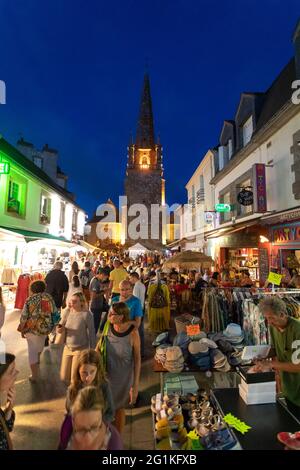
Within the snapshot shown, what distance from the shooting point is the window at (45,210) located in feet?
52.5

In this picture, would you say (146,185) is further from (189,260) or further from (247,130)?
(189,260)

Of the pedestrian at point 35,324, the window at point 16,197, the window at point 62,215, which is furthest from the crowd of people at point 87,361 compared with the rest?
the window at point 62,215

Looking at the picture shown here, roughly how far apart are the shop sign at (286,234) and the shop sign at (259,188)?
110 cm

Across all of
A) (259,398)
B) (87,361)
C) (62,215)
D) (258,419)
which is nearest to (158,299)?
(259,398)

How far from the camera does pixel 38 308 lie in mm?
4336

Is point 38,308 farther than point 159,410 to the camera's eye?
Yes

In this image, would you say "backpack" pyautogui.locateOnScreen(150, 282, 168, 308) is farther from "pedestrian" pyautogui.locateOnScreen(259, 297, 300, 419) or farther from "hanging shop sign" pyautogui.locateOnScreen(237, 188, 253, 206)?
"hanging shop sign" pyautogui.locateOnScreen(237, 188, 253, 206)

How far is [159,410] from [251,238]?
30.3 feet

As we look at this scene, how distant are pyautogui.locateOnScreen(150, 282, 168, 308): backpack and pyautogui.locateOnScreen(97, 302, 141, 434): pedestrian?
390 cm

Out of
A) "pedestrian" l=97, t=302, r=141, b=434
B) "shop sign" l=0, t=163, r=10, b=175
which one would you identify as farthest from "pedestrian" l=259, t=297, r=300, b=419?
"shop sign" l=0, t=163, r=10, b=175

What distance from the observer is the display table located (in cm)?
200

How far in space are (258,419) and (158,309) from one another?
4.72 metres

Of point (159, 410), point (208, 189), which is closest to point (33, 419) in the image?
point (159, 410)
